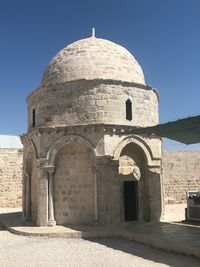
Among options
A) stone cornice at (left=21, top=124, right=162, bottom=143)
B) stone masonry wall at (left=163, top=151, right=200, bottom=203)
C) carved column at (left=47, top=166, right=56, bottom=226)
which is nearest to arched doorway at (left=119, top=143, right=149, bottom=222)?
stone cornice at (left=21, top=124, right=162, bottom=143)

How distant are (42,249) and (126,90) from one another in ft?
22.9

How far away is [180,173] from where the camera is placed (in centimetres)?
2475

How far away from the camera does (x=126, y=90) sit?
1377cm

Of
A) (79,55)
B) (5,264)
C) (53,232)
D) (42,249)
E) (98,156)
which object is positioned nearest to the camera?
(5,264)

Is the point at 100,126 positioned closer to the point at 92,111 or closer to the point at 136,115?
the point at 92,111

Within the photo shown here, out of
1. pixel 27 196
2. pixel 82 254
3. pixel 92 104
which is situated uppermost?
pixel 92 104

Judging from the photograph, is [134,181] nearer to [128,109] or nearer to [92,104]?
[128,109]

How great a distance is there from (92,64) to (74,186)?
17.0ft

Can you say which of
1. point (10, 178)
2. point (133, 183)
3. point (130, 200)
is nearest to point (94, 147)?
point (133, 183)

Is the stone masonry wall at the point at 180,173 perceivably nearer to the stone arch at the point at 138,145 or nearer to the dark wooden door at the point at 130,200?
the dark wooden door at the point at 130,200

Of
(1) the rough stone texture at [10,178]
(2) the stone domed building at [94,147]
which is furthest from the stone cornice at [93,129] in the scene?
(1) the rough stone texture at [10,178]

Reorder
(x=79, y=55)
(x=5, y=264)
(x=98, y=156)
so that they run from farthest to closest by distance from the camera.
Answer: (x=79, y=55), (x=98, y=156), (x=5, y=264)

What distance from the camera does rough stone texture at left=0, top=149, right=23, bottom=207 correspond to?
949 inches

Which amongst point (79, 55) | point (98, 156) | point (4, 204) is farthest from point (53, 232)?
point (4, 204)
